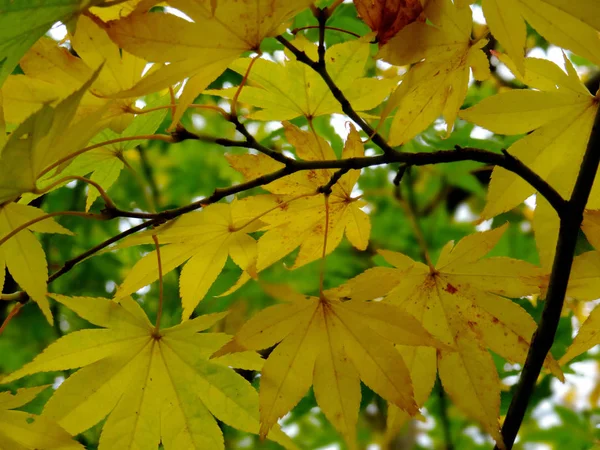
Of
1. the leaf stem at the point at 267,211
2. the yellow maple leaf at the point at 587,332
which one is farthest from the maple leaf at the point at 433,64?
the yellow maple leaf at the point at 587,332

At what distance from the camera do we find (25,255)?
604 millimetres

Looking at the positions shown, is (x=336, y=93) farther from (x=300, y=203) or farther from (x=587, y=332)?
(x=587, y=332)

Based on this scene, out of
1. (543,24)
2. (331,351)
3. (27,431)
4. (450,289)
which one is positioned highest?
(543,24)

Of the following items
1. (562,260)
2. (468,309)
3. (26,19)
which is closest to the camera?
(26,19)

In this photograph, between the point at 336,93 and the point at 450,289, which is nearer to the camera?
the point at 336,93

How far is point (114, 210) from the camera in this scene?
0.60 m

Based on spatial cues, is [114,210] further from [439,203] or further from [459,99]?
[439,203]

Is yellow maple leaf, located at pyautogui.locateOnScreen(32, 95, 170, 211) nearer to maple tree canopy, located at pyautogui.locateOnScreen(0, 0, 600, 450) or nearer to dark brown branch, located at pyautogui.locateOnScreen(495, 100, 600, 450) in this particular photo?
maple tree canopy, located at pyautogui.locateOnScreen(0, 0, 600, 450)

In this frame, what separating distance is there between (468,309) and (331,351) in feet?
0.54

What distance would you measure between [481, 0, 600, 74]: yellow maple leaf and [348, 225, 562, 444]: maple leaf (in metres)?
0.20

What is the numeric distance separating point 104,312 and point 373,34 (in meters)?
0.42

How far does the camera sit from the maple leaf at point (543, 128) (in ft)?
2.11

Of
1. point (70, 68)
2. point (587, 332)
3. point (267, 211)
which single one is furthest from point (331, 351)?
point (70, 68)

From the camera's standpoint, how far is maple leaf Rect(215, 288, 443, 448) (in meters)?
0.59
